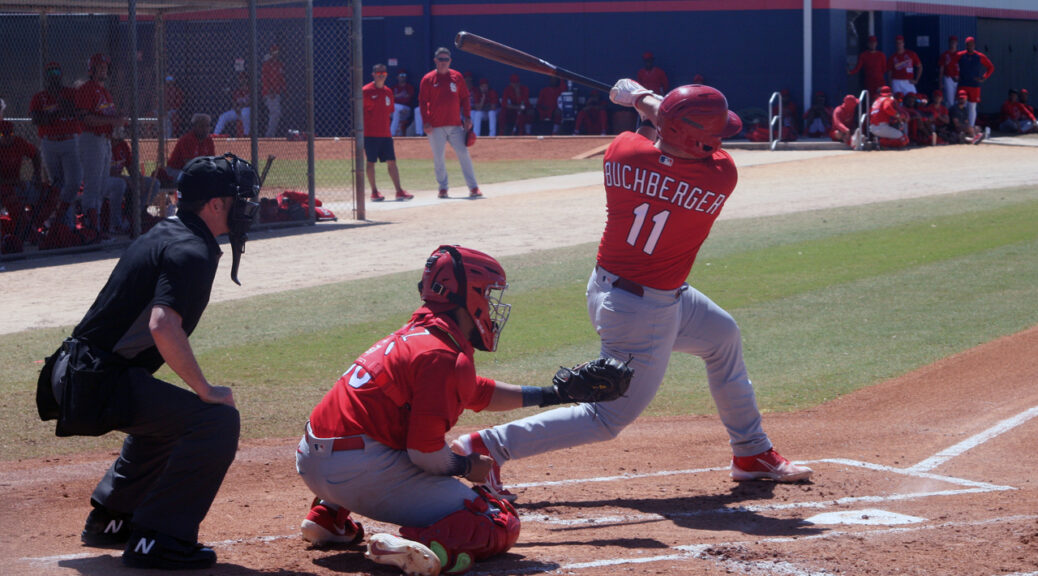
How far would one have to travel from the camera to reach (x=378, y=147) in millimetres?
18109

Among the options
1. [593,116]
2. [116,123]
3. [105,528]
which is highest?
[593,116]

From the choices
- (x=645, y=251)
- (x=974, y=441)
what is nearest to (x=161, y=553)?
(x=645, y=251)

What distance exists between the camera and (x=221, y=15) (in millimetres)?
27422

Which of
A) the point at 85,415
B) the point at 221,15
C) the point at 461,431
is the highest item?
the point at 221,15

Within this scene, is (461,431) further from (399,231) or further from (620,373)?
(399,231)

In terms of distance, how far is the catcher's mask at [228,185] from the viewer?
14.0 ft

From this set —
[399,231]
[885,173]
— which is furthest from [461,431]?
[885,173]

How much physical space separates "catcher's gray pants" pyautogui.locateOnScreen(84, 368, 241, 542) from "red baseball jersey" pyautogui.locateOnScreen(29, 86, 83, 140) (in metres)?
9.92

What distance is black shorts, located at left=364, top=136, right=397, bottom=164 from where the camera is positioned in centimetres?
1802

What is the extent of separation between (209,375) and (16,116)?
9250 mm

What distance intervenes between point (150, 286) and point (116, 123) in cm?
1017

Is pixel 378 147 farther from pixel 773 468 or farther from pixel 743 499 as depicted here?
pixel 743 499

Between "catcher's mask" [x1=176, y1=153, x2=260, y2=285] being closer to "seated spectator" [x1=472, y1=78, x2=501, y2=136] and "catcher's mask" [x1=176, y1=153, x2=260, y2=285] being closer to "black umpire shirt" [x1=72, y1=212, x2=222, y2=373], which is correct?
"black umpire shirt" [x1=72, y1=212, x2=222, y2=373]

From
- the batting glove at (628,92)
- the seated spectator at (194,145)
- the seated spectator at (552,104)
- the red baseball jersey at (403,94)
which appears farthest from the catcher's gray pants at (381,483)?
the red baseball jersey at (403,94)
